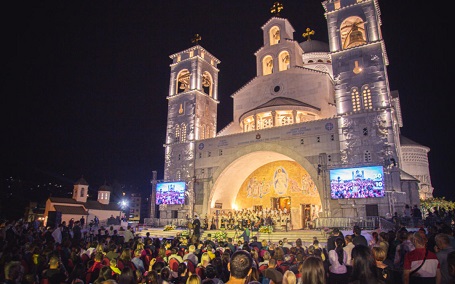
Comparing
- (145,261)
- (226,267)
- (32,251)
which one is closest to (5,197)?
(32,251)

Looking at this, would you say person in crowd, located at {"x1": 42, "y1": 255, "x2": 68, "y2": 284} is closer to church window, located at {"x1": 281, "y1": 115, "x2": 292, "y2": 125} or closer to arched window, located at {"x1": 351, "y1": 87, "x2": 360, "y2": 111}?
arched window, located at {"x1": 351, "y1": 87, "x2": 360, "y2": 111}

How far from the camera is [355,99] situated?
79.6 ft

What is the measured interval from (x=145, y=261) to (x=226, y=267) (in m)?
2.50

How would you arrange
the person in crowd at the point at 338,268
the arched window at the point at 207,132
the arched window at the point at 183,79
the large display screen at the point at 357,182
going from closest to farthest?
the person in crowd at the point at 338,268
the large display screen at the point at 357,182
the arched window at the point at 207,132
the arched window at the point at 183,79

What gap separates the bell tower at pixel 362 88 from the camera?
22422 millimetres

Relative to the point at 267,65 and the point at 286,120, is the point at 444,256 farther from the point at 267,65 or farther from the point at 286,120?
the point at 267,65

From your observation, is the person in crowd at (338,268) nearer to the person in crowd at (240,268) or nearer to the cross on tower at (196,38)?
the person in crowd at (240,268)

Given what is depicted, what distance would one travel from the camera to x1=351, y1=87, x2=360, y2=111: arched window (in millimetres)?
24016

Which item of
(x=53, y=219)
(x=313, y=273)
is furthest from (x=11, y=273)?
(x=53, y=219)

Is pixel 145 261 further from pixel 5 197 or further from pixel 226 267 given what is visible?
pixel 5 197

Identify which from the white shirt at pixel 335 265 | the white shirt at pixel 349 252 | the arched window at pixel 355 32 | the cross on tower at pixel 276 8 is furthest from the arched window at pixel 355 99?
the white shirt at pixel 335 265

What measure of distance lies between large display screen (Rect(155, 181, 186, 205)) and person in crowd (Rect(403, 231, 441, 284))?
27.9 m

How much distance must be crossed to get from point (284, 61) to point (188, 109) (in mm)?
12467

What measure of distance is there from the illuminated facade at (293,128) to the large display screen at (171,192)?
0.76 meters
